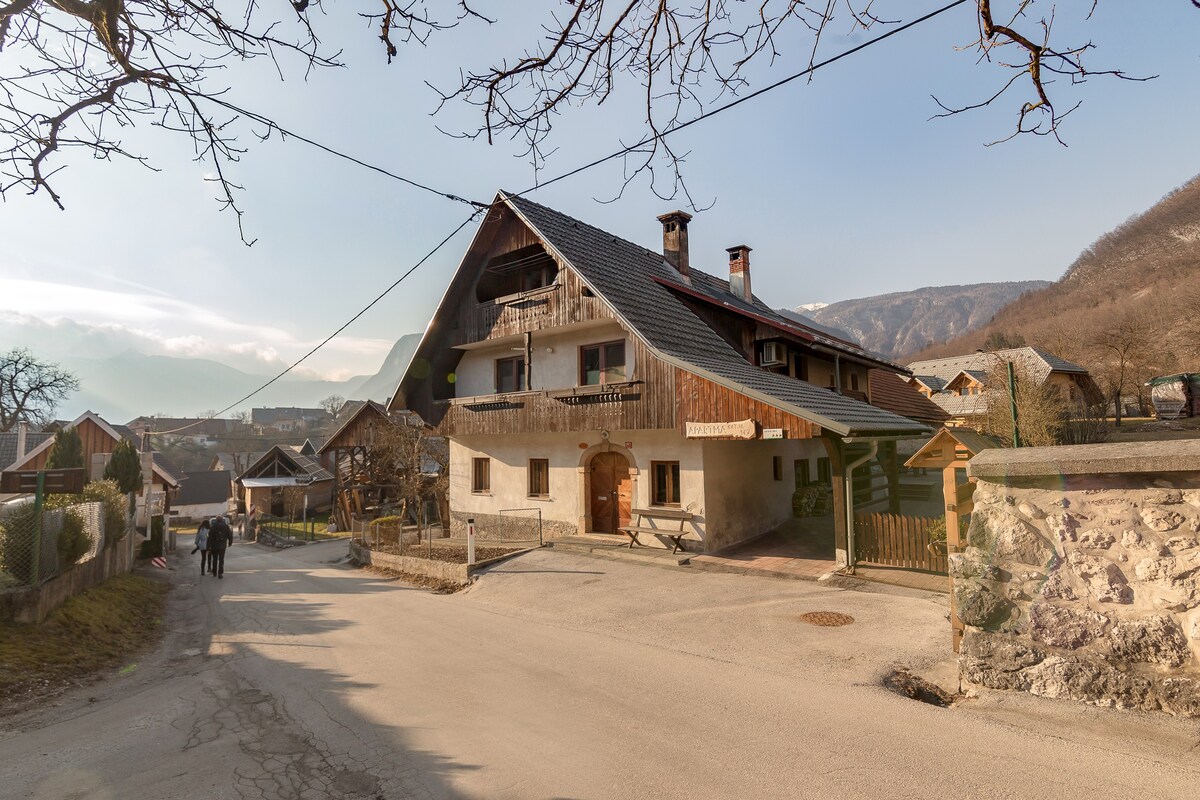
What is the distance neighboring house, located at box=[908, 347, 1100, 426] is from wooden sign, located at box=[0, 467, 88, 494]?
37122 mm

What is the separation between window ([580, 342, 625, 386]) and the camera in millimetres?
15430

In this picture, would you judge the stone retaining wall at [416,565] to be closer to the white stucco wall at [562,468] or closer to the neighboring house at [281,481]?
the white stucco wall at [562,468]

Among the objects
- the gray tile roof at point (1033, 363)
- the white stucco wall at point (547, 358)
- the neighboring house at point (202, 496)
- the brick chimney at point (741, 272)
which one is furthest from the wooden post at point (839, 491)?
the neighboring house at point (202, 496)

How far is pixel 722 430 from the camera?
12.3 m

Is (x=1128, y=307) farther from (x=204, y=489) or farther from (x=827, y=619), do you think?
(x=204, y=489)

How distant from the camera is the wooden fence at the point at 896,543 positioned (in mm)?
10086

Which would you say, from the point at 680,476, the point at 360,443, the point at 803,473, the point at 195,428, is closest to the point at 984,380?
the point at 803,473

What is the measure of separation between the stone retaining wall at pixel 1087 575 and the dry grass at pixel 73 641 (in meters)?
9.79

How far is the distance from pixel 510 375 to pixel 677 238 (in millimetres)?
7651

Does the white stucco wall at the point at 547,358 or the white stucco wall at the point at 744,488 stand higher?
the white stucco wall at the point at 547,358

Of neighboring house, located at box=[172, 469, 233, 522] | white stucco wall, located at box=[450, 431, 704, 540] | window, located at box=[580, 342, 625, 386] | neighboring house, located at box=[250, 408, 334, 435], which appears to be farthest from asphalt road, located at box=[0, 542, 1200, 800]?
neighboring house, located at box=[250, 408, 334, 435]

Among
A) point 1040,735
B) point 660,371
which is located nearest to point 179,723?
point 1040,735

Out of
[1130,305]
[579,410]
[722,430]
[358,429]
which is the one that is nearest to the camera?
[722,430]

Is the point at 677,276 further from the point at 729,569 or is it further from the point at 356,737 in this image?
the point at 356,737
